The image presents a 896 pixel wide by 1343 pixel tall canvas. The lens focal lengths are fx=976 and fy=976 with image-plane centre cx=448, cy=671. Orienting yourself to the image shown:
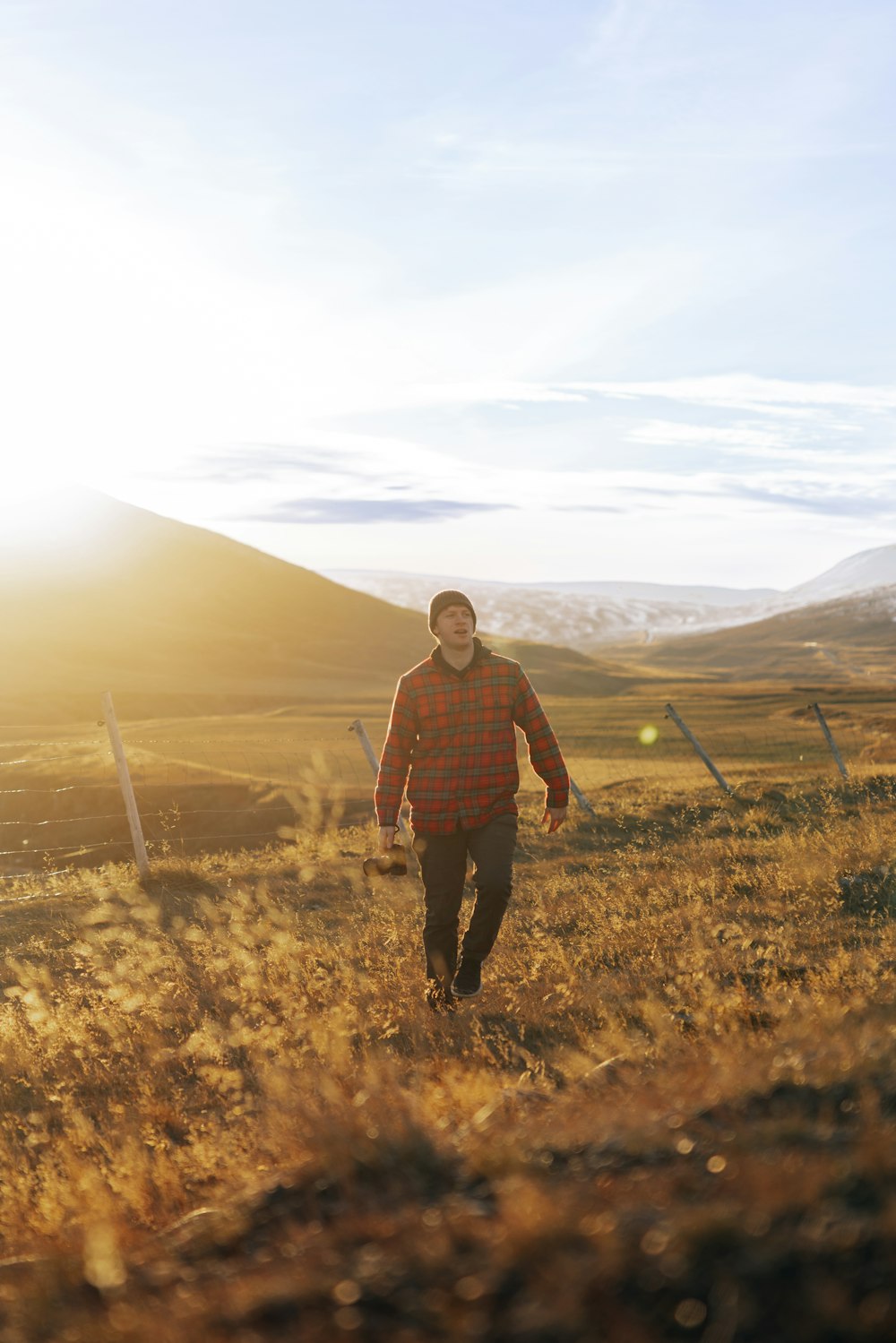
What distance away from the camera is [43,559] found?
113625 mm

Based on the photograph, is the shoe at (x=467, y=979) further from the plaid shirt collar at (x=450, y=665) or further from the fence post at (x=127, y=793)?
the fence post at (x=127, y=793)

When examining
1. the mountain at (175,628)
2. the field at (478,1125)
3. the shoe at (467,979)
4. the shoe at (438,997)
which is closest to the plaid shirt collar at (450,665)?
the shoe at (467,979)

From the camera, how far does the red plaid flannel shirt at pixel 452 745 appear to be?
5340 millimetres

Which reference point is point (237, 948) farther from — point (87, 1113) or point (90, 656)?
point (90, 656)

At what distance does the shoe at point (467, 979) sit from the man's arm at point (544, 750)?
0.88 m

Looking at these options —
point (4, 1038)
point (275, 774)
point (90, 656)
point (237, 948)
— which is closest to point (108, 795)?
point (275, 774)

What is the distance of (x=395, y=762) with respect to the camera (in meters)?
5.44

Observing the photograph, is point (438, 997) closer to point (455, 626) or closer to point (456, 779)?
point (456, 779)

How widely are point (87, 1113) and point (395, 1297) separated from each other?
9.73ft

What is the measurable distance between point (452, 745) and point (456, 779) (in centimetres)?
19

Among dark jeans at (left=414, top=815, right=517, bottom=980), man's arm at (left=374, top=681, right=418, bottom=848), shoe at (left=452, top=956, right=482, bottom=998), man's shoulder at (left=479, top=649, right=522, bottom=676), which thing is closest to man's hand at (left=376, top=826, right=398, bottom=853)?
man's arm at (left=374, top=681, right=418, bottom=848)

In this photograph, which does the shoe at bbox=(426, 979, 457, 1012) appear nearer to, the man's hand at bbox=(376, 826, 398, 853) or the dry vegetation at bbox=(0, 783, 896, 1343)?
the dry vegetation at bbox=(0, 783, 896, 1343)

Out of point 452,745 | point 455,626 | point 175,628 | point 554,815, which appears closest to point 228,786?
point 554,815

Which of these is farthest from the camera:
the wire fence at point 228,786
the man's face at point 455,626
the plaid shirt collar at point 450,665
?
the wire fence at point 228,786
